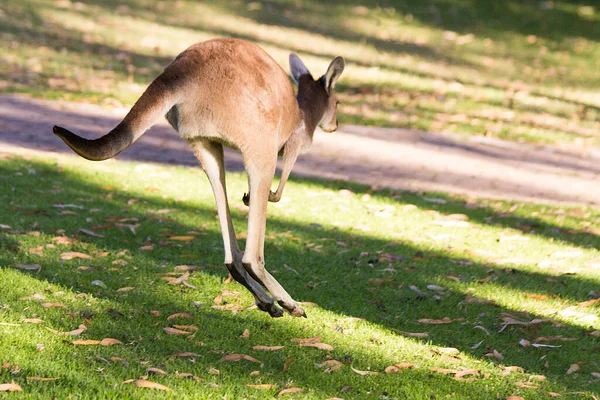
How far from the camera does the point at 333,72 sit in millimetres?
5617

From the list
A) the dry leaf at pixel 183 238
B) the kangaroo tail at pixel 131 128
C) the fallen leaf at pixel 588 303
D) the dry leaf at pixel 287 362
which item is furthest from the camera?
the dry leaf at pixel 183 238

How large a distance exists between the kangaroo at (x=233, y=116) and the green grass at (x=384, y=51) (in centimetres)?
737

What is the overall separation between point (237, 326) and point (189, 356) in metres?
0.59

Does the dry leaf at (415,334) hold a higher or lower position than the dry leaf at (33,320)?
lower

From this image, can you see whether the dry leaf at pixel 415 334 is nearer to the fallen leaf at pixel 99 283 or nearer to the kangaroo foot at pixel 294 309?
the kangaroo foot at pixel 294 309

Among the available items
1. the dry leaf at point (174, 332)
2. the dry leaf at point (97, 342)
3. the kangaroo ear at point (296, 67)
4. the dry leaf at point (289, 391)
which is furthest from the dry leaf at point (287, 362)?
the kangaroo ear at point (296, 67)

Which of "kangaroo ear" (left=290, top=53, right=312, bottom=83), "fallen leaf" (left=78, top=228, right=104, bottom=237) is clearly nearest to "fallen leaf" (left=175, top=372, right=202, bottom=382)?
"kangaroo ear" (left=290, top=53, right=312, bottom=83)

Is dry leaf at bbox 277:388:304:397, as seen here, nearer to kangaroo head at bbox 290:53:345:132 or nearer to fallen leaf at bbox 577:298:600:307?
kangaroo head at bbox 290:53:345:132

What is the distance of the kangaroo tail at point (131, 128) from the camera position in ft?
13.0

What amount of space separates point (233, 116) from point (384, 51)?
1496cm

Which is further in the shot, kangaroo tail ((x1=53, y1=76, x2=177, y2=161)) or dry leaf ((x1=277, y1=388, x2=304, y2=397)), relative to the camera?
dry leaf ((x1=277, y1=388, x2=304, y2=397))

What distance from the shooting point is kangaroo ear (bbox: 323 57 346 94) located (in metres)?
5.46

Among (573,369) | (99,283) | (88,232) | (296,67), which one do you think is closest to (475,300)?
(573,369)

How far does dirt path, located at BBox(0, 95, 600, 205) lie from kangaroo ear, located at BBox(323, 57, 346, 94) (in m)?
4.03
